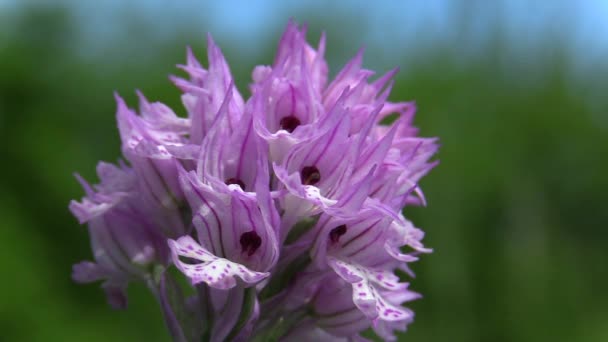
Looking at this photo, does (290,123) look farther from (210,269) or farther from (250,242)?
(210,269)

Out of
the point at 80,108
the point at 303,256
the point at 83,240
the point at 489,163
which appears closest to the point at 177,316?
the point at 303,256

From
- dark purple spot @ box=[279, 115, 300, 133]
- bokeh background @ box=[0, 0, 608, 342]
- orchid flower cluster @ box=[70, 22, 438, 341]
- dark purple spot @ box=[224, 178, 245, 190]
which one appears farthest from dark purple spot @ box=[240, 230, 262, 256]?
bokeh background @ box=[0, 0, 608, 342]

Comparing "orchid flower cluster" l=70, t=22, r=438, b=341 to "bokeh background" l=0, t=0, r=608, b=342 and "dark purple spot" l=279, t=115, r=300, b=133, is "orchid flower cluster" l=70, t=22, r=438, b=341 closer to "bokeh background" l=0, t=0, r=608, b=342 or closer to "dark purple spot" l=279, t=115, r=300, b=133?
"dark purple spot" l=279, t=115, r=300, b=133

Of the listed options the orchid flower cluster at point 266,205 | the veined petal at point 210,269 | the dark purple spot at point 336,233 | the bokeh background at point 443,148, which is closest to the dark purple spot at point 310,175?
the orchid flower cluster at point 266,205

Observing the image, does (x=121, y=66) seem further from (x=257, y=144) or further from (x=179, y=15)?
(x=257, y=144)

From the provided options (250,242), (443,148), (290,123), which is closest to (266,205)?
(250,242)
